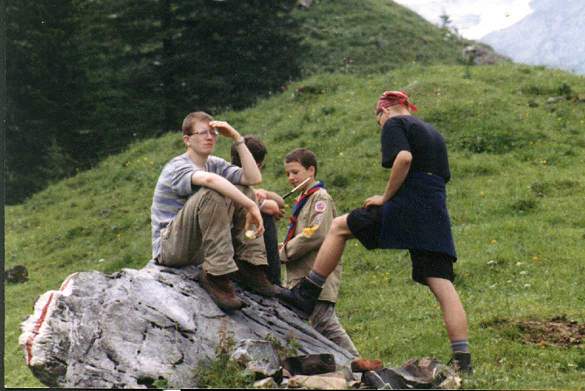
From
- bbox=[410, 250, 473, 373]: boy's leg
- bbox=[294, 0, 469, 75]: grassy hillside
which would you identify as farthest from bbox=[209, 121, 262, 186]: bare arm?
bbox=[294, 0, 469, 75]: grassy hillside

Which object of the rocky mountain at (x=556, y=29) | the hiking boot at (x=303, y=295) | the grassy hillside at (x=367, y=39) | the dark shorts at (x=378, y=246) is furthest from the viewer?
the grassy hillside at (x=367, y=39)

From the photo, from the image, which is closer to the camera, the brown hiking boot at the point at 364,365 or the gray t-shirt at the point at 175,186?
the brown hiking boot at the point at 364,365

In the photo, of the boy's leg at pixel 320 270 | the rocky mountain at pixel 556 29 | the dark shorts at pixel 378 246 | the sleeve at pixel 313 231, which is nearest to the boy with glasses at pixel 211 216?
the boy's leg at pixel 320 270

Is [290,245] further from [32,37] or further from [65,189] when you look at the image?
[32,37]

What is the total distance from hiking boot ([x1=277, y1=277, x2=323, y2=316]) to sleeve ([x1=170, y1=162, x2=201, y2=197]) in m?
1.55

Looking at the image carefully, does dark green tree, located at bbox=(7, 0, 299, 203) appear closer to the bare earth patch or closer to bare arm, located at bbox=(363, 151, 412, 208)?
the bare earth patch

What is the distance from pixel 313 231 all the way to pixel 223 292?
1.34m

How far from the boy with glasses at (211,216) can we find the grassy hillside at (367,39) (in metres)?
27.8

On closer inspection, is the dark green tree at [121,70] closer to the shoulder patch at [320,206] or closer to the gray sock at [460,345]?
the shoulder patch at [320,206]

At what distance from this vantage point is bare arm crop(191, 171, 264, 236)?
24.8 ft

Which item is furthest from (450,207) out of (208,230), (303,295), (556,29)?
(208,230)

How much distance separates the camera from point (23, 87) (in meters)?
35.3

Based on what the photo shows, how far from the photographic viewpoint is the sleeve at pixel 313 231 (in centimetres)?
875

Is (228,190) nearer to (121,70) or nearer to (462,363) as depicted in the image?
(462,363)
